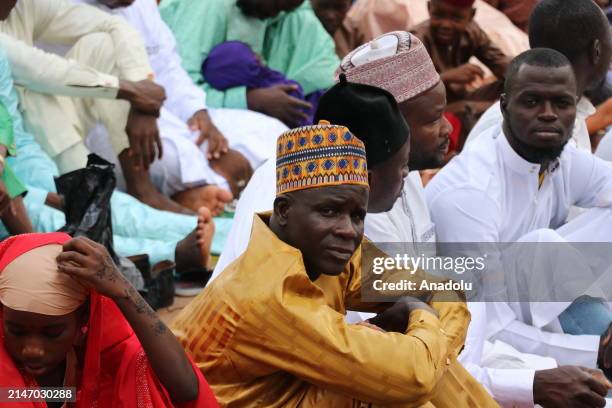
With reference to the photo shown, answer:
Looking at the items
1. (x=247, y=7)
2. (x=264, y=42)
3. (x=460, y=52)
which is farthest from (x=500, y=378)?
(x=460, y=52)

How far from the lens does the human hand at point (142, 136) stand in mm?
6965

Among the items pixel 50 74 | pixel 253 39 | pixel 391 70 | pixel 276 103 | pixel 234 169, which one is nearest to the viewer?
pixel 391 70

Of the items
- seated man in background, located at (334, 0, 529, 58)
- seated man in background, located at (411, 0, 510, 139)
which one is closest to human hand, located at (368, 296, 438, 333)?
seated man in background, located at (411, 0, 510, 139)

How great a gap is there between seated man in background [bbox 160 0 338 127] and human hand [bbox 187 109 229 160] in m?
0.44

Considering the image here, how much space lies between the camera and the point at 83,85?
666 centimetres

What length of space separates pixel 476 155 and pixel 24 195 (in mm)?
2228

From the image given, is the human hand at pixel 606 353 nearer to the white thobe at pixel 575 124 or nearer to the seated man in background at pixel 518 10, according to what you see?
the white thobe at pixel 575 124

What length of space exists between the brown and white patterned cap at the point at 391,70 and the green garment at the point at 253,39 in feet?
11.4

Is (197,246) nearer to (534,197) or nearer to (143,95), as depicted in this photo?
(143,95)

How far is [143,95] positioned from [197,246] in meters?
1.11

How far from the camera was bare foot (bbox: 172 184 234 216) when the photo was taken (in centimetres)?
732

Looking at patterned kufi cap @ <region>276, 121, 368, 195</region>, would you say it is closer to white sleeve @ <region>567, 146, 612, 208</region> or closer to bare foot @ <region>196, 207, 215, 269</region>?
white sleeve @ <region>567, 146, 612, 208</region>

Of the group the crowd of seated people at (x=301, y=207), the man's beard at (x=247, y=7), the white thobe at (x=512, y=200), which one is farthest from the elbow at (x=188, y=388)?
the man's beard at (x=247, y=7)

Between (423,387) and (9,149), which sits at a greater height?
(423,387)
